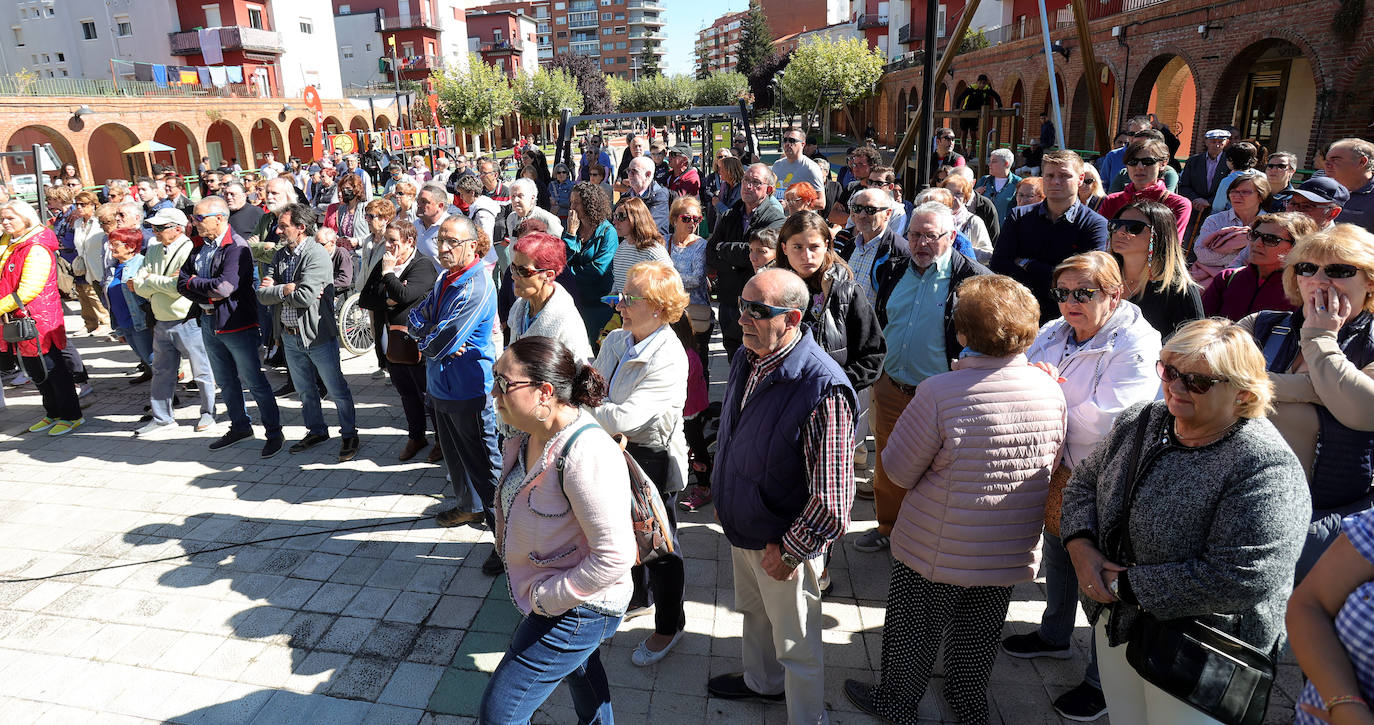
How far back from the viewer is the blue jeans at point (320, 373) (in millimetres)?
5668

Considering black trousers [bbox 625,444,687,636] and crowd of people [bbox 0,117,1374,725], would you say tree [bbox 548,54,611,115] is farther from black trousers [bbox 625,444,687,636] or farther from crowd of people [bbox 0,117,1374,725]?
black trousers [bbox 625,444,687,636]

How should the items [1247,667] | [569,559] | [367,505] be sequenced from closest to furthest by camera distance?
[1247,667] → [569,559] → [367,505]

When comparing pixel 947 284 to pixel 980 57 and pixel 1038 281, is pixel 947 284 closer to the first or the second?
pixel 1038 281

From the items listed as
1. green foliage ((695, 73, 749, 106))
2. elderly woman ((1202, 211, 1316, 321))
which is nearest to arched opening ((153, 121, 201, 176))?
elderly woman ((1202, 211, 1316, 321))

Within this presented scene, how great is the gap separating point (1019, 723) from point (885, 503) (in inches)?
49.9

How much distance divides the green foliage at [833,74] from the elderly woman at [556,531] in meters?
40.0

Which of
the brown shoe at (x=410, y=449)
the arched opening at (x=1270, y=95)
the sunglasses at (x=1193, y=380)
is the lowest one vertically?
the brown shoe at (x=410, y=449)

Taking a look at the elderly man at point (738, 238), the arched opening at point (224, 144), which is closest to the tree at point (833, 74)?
the arched opening at point (224, 144)

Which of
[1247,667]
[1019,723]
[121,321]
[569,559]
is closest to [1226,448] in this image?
[1247,667]

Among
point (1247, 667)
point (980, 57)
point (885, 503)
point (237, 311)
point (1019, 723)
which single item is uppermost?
point (980, 57)

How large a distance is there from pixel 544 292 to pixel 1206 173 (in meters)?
7.31

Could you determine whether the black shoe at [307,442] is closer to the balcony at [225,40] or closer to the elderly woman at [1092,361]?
the elderly woman at [1092,361]

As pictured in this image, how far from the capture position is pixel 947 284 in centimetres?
387

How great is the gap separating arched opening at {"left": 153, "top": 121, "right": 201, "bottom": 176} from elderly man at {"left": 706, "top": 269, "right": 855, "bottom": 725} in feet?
127
